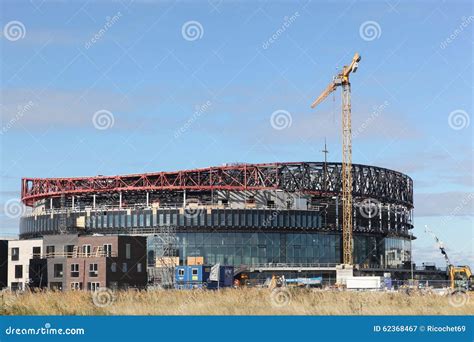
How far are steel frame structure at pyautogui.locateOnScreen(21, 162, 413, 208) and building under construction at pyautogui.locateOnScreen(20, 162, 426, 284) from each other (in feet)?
0.62

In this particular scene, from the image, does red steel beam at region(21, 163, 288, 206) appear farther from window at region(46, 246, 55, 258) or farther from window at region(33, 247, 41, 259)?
window at region(46, 246, 55, 258)

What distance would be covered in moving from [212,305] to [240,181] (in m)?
109

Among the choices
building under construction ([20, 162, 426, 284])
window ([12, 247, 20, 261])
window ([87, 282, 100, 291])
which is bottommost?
window ([87, 282, 100, 291])

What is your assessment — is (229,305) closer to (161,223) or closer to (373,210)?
(161,223)

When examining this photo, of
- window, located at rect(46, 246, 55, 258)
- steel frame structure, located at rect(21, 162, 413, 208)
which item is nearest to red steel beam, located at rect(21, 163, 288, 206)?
steel frame structure, located at rect(21, 162, 413, 208)

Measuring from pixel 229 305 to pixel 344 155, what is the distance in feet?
367

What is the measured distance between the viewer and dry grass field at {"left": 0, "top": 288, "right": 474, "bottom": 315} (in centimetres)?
3606

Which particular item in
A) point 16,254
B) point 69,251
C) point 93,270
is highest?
point 69,251

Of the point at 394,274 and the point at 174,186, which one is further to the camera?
the point at 394,274

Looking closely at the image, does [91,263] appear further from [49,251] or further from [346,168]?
[346,168]

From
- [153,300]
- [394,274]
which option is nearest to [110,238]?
[153,300]

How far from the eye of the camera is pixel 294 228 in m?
144

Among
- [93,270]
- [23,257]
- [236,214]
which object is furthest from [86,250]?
[236,214]

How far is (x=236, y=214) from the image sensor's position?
141500 millimetres
